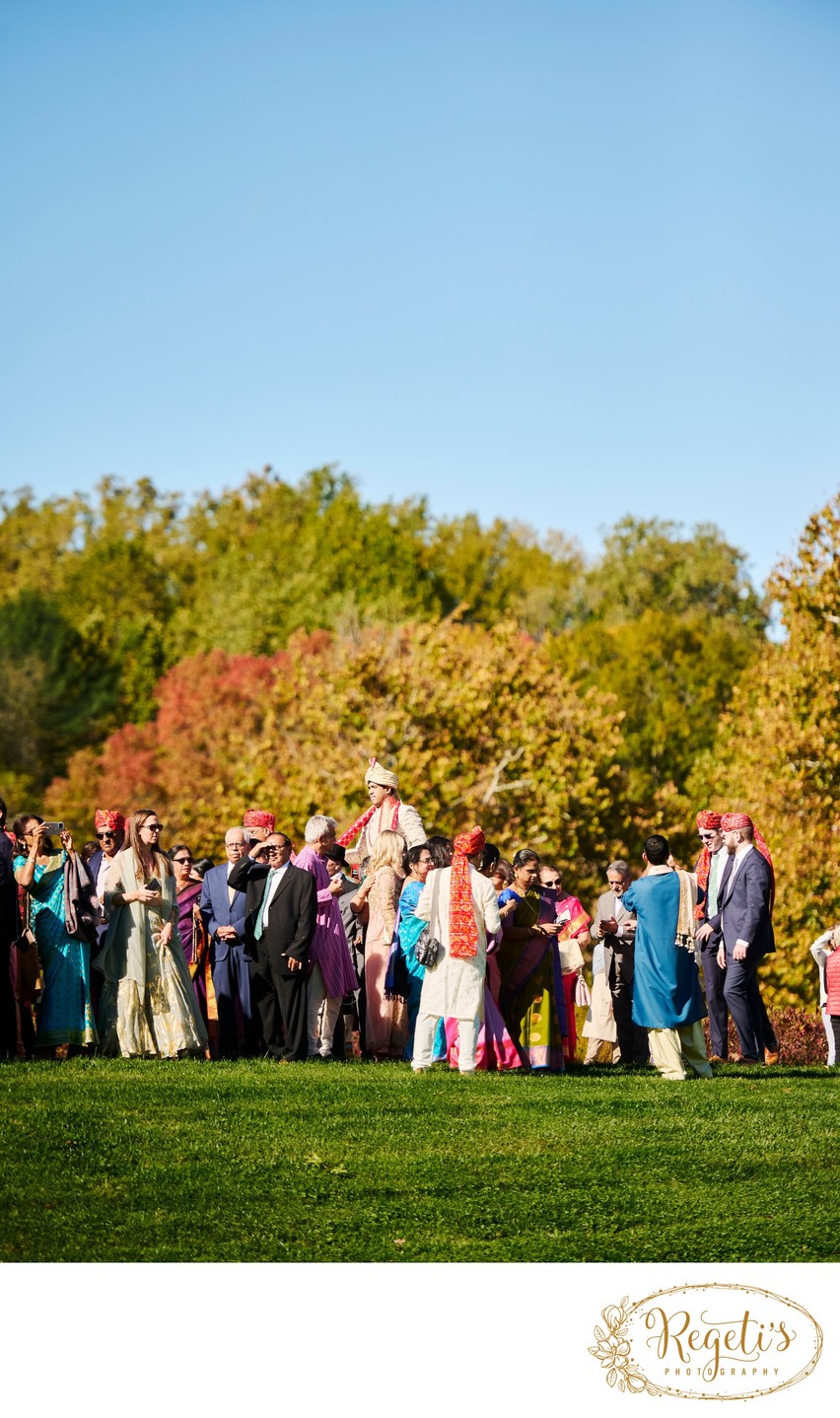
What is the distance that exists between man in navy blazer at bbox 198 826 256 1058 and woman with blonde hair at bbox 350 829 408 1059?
1.05m

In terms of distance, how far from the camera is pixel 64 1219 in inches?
349

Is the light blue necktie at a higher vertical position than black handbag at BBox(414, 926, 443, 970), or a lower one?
higher

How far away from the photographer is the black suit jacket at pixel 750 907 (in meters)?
14.7

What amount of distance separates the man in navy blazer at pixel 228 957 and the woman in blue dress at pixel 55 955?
1.35 meters

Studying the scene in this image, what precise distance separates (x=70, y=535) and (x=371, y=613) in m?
27.0

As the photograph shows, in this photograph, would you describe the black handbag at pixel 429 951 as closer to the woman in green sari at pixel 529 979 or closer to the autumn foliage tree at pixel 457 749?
the woman in green sari at pixel 529 979

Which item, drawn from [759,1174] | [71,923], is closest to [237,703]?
[71,923]

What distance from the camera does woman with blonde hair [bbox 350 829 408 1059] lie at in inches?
579
